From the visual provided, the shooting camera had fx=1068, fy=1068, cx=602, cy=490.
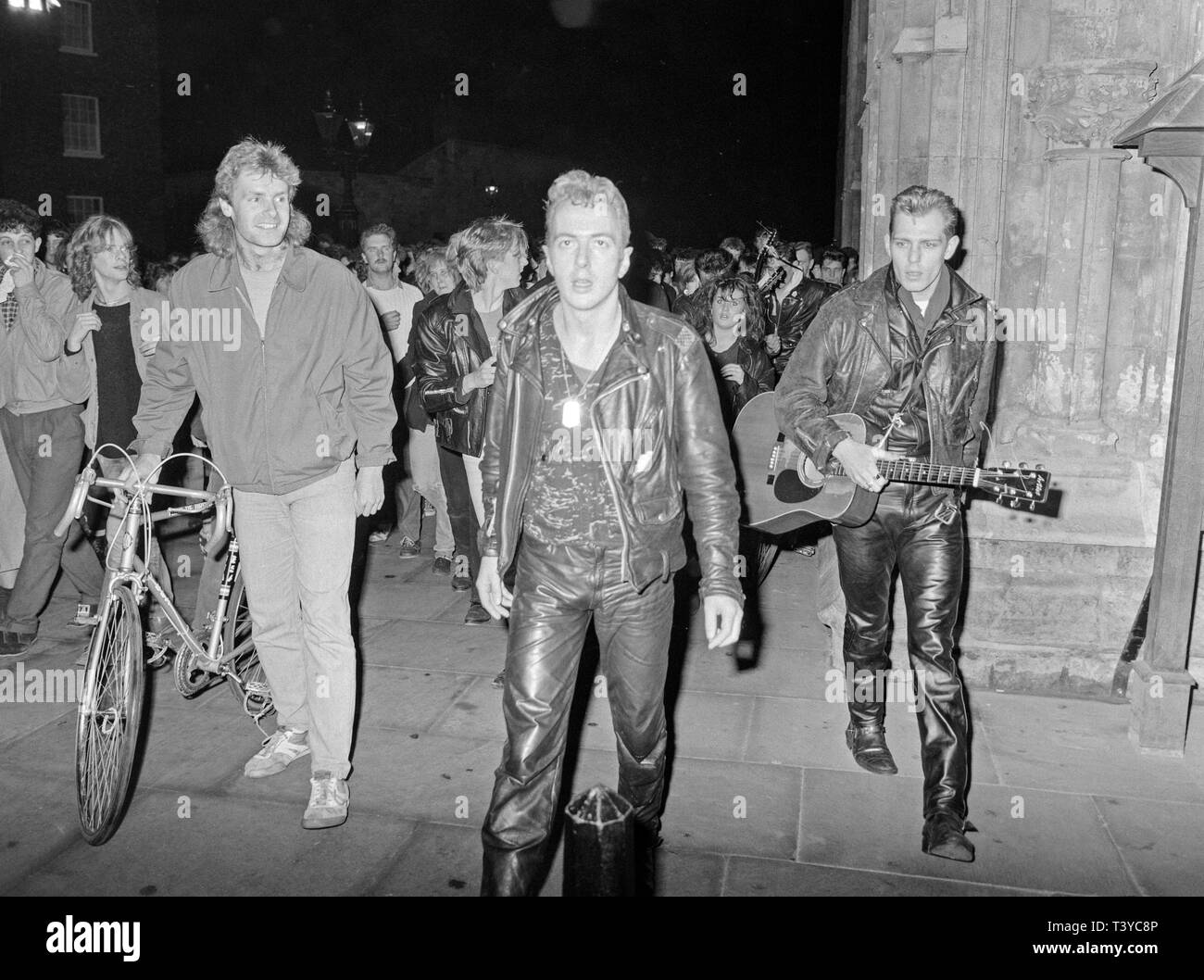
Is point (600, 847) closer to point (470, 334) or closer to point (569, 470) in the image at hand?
point (569, 470)

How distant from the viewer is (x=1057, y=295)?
5.32m

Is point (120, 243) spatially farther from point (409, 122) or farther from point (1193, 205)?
point (409, 122)

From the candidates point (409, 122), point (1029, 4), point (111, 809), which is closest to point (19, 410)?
point (111, 809)

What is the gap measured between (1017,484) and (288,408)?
258 centimetres

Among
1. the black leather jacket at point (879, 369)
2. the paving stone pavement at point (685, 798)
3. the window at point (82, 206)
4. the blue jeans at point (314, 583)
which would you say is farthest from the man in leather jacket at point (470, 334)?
the window at point (82, 206)

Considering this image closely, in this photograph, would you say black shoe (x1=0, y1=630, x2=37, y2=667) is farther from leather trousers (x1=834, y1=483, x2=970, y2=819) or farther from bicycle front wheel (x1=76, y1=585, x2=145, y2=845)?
leather trousers (x1=834, y1=483, x2=970, y2=819)

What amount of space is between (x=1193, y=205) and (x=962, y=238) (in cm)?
112

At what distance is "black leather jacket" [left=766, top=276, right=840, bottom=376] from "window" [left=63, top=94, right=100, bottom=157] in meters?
26.9

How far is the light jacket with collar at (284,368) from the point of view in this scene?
12.4 feet

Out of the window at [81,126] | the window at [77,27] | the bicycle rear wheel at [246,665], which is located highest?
the window at [77,27]

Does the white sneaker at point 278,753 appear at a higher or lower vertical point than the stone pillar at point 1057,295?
lower

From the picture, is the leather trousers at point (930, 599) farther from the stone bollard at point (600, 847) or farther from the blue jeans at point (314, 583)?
the stone bollard at point (600, 847)

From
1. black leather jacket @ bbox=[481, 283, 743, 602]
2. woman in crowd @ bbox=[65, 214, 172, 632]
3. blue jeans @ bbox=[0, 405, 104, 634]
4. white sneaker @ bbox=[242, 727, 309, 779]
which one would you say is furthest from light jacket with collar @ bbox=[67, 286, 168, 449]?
black leather jacket @ bbox=[481, 283, 743, 602]

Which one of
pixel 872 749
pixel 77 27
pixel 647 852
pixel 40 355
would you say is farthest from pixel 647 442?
pixel 77 27
